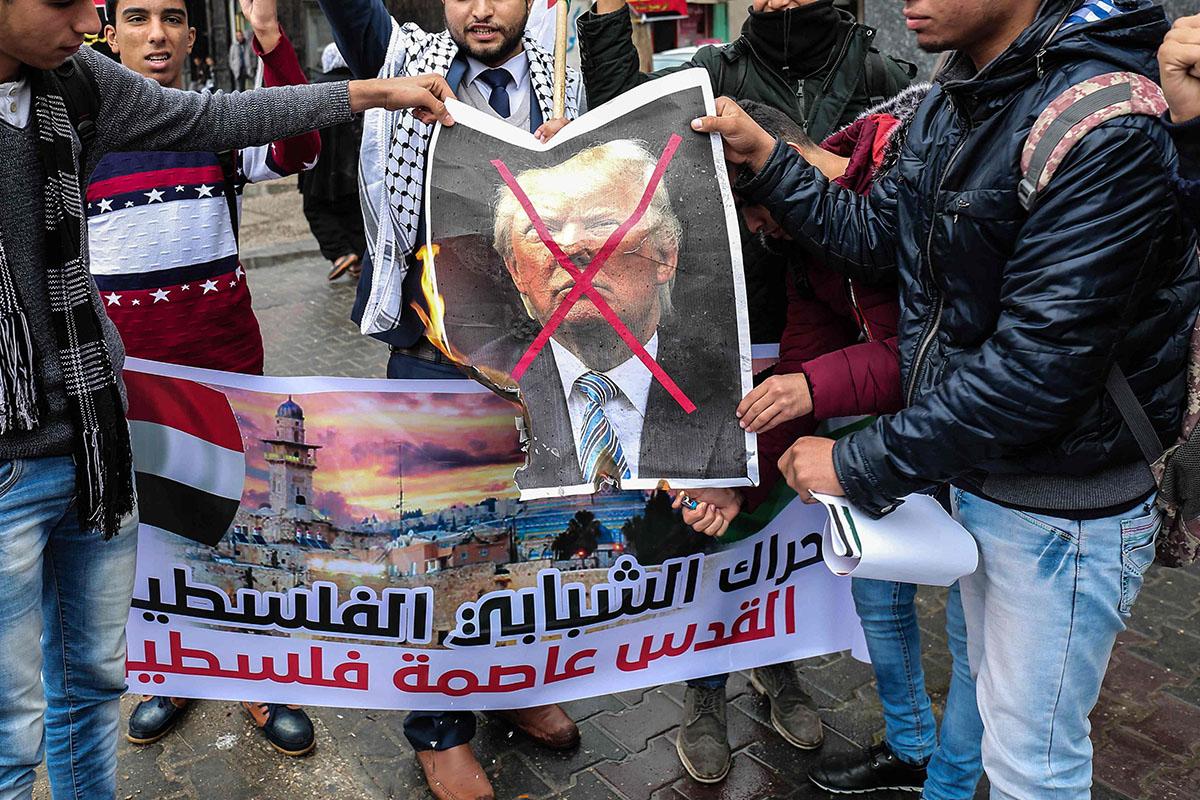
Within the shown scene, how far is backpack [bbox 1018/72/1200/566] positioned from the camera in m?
1.83

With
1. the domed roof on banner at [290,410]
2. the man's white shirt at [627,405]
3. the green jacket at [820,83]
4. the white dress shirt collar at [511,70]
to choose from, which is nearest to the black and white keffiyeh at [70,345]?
the domed roof on banner at [290,410]

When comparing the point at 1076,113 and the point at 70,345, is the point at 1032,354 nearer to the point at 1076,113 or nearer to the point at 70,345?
the point at 1076,113

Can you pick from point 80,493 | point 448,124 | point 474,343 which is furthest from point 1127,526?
point 80,493

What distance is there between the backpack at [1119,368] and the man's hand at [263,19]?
194 cm

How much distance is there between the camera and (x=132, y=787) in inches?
125

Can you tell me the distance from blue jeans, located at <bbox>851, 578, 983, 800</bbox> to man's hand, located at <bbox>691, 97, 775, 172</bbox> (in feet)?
3.72

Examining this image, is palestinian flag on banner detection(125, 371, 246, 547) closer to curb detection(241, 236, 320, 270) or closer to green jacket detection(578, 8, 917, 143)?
green jacket detection(578, 8, 917, 143)

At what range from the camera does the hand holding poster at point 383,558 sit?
293 centimetres

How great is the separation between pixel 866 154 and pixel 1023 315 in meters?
0.83

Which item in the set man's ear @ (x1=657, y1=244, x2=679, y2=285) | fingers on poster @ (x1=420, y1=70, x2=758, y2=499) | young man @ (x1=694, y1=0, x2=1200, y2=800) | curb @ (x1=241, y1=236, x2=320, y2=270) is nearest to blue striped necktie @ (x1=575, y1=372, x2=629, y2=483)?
fingers on poster @ (x1=420, y1=70, x2=758, y2=499)

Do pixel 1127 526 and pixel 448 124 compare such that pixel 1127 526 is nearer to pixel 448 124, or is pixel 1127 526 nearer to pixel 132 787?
pixel 448 124

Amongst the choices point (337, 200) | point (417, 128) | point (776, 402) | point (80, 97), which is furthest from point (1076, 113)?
point (337, 200)

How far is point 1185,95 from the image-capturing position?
1.76 meters

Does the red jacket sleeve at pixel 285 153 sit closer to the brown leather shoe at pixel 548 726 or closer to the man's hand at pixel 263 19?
the man's hand at pixel 263 19
